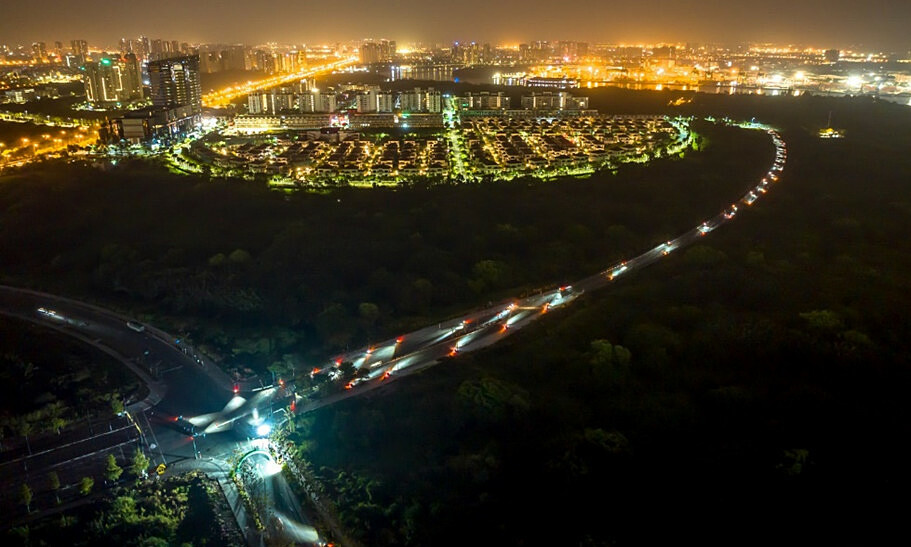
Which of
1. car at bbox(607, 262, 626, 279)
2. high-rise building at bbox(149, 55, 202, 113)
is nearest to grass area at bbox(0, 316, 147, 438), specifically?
car at bbox(607, 262, 626, 279)

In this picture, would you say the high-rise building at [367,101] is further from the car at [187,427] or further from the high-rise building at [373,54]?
the high-rise building at [373,54]

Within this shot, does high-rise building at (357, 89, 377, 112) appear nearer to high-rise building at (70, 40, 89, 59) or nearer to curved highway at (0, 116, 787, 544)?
curved highway at (0, 116, 787, 544)

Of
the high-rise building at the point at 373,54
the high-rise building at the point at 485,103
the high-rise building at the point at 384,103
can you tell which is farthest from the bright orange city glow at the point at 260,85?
the high-rise building at the point at 485,103

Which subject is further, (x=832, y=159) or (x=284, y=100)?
(x=284, y=100)

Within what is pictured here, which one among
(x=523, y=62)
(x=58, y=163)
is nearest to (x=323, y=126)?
(x=58, y=163)

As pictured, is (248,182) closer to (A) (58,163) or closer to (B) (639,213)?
(A) (58,163)

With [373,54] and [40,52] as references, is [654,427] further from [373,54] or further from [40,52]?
[40,52]

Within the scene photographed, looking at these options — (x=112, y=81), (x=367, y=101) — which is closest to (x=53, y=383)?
(x=367, y=101)
